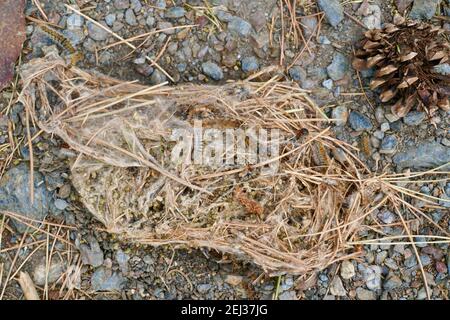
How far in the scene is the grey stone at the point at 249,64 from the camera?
2.32 meters

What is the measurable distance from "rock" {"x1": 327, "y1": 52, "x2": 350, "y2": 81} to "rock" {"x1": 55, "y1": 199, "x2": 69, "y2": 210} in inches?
49.2

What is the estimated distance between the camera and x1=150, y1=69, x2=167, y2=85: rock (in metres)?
2.29

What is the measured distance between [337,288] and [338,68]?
0.94m

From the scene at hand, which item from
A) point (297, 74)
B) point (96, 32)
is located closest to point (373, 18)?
point (297, 74)

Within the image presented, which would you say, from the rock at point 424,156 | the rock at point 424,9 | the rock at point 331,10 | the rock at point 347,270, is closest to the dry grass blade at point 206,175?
the rock at point 347,270

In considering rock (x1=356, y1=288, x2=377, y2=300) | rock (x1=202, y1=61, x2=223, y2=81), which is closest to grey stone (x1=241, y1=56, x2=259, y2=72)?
rock (x1=202, y1=61, x2=223, y2=81)

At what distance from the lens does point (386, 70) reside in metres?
2.19

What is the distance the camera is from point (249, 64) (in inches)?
91.2

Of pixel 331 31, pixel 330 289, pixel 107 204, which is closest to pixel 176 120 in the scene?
pixel 107 204

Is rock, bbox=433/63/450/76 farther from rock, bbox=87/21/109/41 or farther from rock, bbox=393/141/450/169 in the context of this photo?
rock, bbox=87/21/109/41

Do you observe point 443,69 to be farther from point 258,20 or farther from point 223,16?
point 223,16

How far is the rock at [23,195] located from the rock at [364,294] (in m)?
1.33
